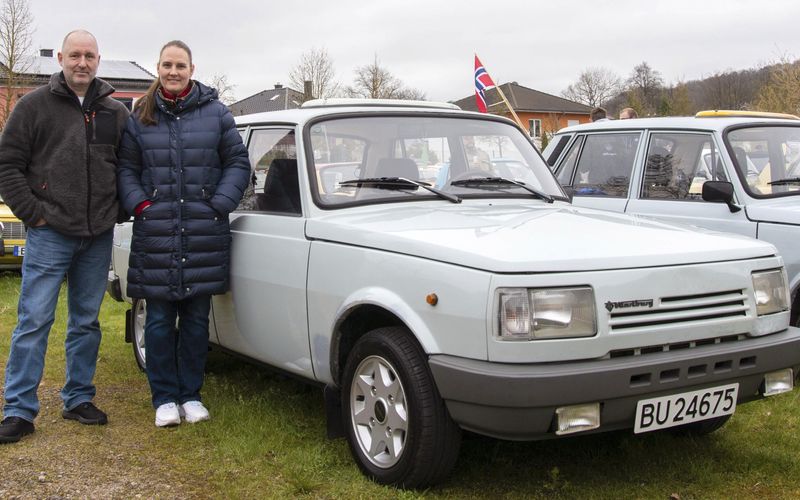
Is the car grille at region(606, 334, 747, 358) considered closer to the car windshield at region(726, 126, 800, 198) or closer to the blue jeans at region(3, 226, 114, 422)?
the car windshield at region(726, 126, 800, 198)

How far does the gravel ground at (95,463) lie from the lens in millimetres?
3883

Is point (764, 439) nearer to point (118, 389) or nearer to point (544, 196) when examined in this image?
point (544, 196)

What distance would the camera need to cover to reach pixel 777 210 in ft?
18.1

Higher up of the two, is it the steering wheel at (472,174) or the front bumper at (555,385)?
the steering wheel at (472,174)

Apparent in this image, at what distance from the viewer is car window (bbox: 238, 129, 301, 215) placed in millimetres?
4586

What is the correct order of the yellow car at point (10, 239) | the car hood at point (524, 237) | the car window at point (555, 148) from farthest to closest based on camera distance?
the yellow car at point (10, 239) < the car window at point (555, 148) < the car hood at point (524, 237)

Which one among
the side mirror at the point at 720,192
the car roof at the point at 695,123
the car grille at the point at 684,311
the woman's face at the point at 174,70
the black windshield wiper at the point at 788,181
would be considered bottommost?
the car grille at the point at 684,311

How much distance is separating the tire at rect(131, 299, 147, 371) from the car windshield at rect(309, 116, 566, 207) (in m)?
2.40

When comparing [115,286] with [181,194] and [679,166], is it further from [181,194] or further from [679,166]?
[679,166]

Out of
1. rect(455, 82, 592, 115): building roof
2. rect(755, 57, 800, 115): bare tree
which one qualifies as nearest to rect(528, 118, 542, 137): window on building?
rect(455, 82, 592, 115): building roof

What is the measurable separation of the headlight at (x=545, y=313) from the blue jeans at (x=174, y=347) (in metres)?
2.21

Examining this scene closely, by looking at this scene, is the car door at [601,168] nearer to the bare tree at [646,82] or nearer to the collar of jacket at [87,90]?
the collar of jacket at [87,90]

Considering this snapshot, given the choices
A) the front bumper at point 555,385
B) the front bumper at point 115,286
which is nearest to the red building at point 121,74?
the front bumper at point 115,286

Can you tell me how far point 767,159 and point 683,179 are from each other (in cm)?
59
